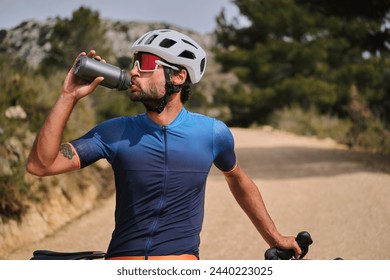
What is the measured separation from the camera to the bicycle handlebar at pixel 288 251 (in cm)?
319

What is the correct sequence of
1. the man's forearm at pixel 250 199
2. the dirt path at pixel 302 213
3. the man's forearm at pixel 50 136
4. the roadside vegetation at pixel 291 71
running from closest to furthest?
the man's forearm at pixel 50 136, the man's forearm at pixel 250 199, the dirt path at pixel 302 213, the roadside vegetation at pixel 291 71

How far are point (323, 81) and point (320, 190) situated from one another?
20.5 meters

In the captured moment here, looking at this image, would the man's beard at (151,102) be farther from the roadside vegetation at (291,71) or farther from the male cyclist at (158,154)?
the roadside vegetation at (291,71)

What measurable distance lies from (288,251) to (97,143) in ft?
3.31

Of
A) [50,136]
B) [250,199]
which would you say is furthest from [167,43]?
[250,199]

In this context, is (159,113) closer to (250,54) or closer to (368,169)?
(368,169)

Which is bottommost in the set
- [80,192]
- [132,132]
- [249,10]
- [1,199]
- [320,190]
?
[249,10]

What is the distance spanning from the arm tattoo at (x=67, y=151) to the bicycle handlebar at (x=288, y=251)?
0.99 m

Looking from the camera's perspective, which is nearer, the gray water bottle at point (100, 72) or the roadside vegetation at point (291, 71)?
the gray water bottle at point (100, 72)

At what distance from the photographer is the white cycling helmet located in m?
3.05

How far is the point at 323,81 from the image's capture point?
1268 inches

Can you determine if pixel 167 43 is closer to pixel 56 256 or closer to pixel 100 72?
pixel 100 72

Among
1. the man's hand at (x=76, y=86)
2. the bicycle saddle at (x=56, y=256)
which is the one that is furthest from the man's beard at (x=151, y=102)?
the bicycle saddle at (x=56, y=256)

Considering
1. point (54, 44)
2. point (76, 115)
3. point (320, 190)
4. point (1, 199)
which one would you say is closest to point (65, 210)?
point (1, 199)
